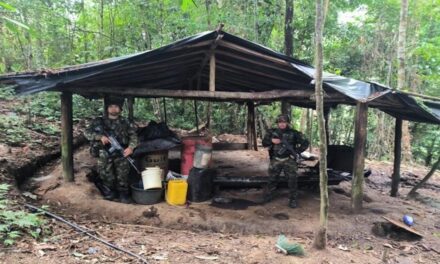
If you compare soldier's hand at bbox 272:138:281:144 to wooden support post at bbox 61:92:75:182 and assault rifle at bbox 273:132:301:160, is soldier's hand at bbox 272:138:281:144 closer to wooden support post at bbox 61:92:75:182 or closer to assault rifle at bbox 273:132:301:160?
assault rifle at bbox 273:132:301:160

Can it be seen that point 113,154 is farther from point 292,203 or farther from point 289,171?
point 292,203

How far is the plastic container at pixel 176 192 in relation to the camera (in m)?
6.28

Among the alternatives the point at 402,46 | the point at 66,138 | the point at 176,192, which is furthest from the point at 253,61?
the point at 402,46

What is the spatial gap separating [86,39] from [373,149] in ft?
38.3

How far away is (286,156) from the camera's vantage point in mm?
6625

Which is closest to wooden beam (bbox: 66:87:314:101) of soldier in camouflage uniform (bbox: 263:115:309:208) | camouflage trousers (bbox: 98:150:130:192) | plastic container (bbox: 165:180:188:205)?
soldier in camouflage uniform (bbox: 263:115:309:208)

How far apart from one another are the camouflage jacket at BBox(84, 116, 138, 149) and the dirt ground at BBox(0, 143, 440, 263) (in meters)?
0.93

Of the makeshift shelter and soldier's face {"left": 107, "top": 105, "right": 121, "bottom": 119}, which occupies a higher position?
the makeshift shelter

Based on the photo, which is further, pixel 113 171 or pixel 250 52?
pixel 113 171

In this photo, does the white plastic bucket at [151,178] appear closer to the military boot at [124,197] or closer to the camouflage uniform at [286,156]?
the military boot at [124,197]

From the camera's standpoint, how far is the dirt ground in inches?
162

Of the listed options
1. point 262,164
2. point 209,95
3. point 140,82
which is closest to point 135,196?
point 209,95

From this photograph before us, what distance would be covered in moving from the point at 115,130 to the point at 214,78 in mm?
1990

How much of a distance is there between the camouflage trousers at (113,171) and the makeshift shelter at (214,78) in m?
0.72
